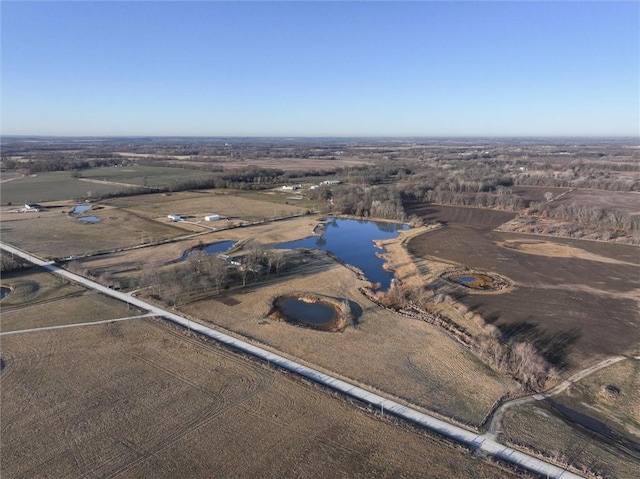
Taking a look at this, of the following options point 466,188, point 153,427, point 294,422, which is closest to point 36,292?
point 153,427

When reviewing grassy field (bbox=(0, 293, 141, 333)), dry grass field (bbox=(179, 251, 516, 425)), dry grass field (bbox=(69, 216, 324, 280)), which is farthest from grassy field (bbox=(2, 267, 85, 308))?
dry grass field (bbox=(179, 251, 516, 425))

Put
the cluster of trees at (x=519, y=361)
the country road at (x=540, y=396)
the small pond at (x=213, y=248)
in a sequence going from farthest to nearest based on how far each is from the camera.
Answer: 1. the small pond at (x=213, y=248)
2. the cluster of trees at (x=519, y=361)
3. the country road at (x=540, y=396)

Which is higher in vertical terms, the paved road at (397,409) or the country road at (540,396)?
the paved road at (397,409)

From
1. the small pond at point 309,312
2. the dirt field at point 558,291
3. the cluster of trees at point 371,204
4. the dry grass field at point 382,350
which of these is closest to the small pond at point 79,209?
the cluster of trees at point 371,204

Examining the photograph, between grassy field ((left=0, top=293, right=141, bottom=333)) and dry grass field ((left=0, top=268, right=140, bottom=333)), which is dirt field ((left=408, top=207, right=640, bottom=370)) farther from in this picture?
dry grass field ((left=0, top=268, right=140, bottom=333))

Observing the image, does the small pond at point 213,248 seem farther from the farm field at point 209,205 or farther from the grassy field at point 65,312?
the grassy field at point 65,312

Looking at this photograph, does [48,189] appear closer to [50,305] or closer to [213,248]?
[213,248]

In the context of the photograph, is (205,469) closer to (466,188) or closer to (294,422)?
(294,422)
